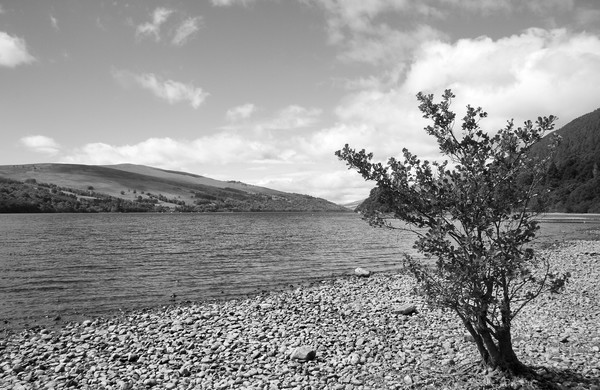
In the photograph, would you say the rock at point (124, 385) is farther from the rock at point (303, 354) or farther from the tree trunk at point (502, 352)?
the tree trunk at point (502, 352)

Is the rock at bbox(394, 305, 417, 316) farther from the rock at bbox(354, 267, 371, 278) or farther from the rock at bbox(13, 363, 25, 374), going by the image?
the rock at bbox(13, 363, 25, 374)

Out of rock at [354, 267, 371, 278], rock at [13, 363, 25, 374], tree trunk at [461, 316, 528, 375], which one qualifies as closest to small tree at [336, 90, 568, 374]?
tree trunk at [461, 316, 528, 375]

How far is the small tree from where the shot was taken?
389 inches

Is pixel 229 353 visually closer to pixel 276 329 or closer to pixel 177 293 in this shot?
pixel 276 329

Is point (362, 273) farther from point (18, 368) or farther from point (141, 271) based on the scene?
point (18, 368)

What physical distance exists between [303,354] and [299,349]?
41 centimetres

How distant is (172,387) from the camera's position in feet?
42.9

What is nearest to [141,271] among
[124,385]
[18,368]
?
[18,368]

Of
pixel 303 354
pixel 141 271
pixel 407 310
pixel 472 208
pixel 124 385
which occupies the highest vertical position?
pixel 472 208

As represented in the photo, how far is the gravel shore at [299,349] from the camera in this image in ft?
41.7

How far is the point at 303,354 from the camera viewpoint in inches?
586

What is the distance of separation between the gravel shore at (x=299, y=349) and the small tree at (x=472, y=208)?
2.86 m

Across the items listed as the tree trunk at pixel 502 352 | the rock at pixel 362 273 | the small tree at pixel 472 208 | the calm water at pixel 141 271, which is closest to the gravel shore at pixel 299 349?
the tree trunk at pixel 502 352

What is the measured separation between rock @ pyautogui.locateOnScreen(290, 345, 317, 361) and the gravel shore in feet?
0.13
